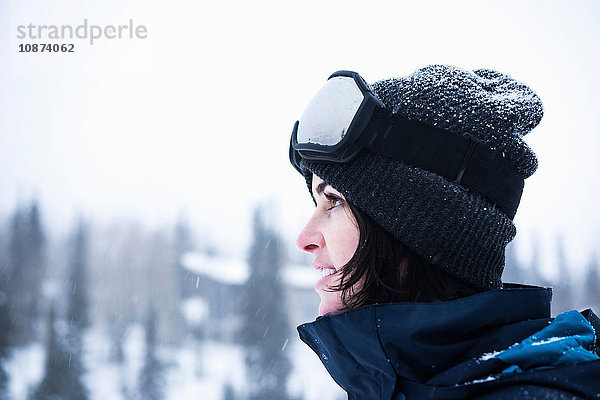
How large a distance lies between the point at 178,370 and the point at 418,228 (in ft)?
67.0

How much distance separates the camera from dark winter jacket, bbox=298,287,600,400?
1.92ft

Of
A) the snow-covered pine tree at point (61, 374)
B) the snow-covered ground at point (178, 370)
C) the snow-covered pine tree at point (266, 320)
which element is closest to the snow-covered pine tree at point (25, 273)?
the snow-covered ground at point (178, 370)

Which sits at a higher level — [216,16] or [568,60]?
[216,16]

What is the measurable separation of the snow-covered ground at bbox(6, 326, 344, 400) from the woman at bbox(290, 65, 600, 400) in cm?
1458

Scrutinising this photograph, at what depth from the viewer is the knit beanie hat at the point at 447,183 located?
32.8 inches

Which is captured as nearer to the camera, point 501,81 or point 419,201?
point 419,201

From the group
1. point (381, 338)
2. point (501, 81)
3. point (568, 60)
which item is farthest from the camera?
point (568, 60)

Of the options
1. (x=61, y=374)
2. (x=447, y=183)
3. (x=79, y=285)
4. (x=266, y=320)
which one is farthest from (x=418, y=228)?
(x=79, y=285)

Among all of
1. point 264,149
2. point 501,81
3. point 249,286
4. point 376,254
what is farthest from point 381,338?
point 264,149

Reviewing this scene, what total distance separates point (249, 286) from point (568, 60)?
103 metres

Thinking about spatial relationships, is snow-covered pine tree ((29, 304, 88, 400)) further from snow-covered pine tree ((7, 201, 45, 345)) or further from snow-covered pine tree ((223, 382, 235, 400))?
snow-covered pine tree ((223, 382, 235, 400))

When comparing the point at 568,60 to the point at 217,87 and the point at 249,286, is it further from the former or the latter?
the point at 249,286

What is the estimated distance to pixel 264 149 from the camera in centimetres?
7562

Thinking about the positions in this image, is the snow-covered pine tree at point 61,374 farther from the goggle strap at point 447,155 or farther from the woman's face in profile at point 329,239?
the goggle strap at point 447,155
